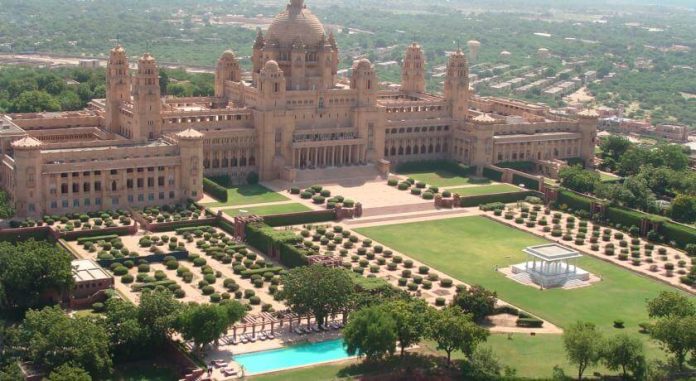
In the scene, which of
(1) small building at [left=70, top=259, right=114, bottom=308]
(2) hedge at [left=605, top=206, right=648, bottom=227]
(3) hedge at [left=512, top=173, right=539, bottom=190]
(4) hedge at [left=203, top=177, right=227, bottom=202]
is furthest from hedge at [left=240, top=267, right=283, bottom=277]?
(3) hedge at [left=512, top=173, right=539, bottom=190]

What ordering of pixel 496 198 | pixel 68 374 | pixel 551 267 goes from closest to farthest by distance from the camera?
pixel 68 374
pixel 551 267
pixel 496 198

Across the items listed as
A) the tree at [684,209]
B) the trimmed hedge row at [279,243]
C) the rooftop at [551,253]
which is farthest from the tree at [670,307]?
the tree at [684,209]

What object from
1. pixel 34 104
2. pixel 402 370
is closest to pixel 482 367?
pixel 402 370

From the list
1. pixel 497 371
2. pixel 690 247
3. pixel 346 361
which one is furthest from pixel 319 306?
pixel 690 247

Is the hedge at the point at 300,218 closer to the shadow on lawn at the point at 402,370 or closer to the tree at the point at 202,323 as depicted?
the tree at the point at 202,323

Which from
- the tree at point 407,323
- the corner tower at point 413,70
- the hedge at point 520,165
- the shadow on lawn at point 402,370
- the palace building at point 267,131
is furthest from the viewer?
the corner tower at point 413,70

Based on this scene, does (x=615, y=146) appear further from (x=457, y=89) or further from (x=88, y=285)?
(x=88, y=285)
